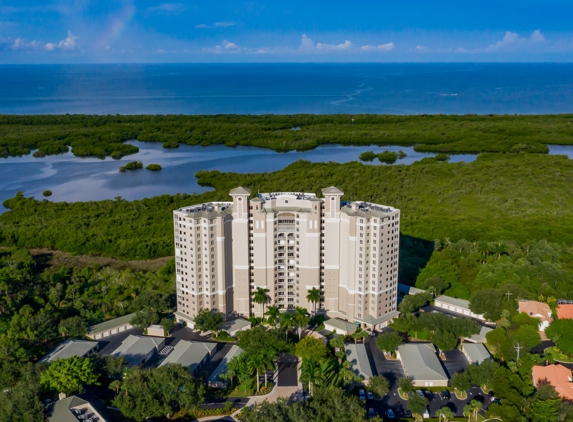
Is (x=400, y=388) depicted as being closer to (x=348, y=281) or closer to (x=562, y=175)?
(x=348, y=281)

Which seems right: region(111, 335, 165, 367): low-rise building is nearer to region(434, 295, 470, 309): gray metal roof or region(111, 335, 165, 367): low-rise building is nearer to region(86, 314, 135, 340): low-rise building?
region(86, 314, 135, 340): low-rise building

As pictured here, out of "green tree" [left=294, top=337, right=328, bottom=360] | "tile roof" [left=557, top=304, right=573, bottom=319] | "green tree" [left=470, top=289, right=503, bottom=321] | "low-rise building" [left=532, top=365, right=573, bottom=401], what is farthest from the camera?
"green tree" [left=470, top=289, right=503, bottom=321]

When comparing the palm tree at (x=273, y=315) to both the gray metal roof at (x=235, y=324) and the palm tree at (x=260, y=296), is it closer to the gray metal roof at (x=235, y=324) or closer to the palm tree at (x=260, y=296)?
the palm tree at (x=260, y=296)

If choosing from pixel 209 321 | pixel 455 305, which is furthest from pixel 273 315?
pixel 455 305

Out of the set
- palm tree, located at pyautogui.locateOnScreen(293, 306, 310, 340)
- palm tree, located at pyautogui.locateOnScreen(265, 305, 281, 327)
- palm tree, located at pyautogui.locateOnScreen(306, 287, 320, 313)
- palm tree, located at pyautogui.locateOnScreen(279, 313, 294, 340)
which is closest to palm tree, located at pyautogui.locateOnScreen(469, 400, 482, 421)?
palm tree, located at pyautogui.locateOnScreen(293, 306, 310, 340)

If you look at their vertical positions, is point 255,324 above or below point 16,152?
below

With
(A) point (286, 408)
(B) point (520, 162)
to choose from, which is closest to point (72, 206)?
(A) point (286, 408)
